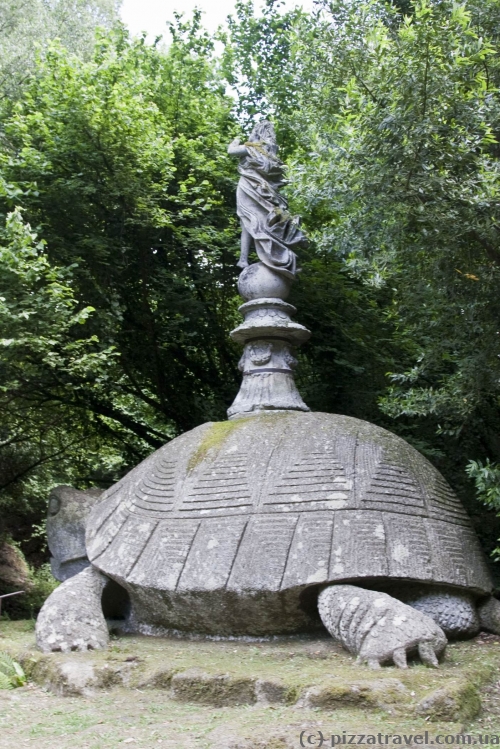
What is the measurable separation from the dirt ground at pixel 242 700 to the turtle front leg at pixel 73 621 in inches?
6.4

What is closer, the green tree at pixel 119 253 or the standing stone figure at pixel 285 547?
the standing stone figure at pixel 285 547

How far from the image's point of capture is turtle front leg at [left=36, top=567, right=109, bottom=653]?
15.9 feet

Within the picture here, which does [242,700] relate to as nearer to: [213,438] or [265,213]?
[213,438]

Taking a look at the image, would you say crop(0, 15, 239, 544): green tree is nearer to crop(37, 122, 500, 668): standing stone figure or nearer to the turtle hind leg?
crop(37, 122, 500, 668): standing stone figure

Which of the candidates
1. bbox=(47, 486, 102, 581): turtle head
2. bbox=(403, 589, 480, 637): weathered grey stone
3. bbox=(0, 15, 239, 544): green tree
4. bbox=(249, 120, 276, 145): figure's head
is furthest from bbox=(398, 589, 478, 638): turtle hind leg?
bbox=(249, 120, 276, 145): figure's head

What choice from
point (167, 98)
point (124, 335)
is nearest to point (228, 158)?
point (167, 98)

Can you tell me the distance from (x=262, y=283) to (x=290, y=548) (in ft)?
9.10

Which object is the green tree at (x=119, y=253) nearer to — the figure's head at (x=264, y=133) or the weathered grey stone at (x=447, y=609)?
the figure's head at (x=264, y=133)

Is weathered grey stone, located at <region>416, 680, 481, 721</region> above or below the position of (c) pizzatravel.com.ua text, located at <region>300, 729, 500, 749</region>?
above

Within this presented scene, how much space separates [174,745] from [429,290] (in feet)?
14.3

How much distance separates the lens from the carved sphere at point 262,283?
6828mm

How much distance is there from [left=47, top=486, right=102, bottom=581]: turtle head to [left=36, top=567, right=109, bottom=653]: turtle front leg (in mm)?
946

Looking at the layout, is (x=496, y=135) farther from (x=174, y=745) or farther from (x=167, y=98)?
(x=167, y=98)

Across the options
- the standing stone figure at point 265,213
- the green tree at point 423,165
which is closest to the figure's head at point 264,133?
the standing stone figure at point 265,213
